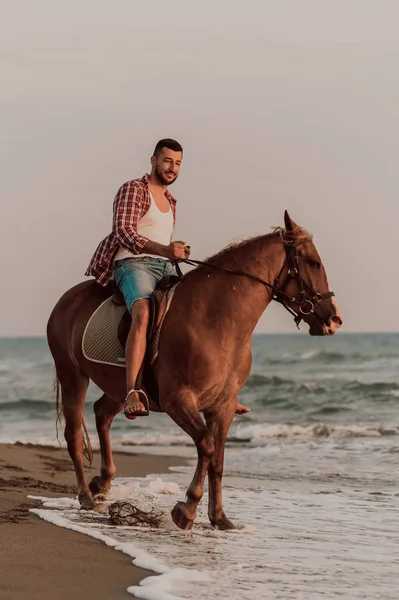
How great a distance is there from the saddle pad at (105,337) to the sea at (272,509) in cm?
107

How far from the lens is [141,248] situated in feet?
23.0

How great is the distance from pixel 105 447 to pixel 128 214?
2.13 meters

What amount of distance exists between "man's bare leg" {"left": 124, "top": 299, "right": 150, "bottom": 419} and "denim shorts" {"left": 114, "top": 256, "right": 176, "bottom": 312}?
10cm

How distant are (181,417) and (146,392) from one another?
1.73 ft

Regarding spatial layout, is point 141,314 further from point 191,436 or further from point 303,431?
point 303,431

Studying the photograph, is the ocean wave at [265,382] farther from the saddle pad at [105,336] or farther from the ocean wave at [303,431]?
the saddle pad at [105,336]

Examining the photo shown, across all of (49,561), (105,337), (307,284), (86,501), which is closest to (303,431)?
(86,501)

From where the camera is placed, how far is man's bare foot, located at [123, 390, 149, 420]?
265 inches

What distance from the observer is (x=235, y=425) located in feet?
67.6

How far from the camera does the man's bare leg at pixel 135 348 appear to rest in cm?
677

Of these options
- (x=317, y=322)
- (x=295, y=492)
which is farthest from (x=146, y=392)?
(x=295, y=492)

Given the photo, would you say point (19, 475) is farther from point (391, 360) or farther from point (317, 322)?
point (391, 360)

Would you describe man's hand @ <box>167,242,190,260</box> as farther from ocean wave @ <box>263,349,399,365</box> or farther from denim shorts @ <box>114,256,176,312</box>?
ocean wave @ <box>263,349,399,365</box>

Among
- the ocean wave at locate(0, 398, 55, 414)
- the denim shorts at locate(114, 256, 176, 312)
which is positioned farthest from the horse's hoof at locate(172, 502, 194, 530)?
the ocean wave at locate(0, 398, 55, 414)
